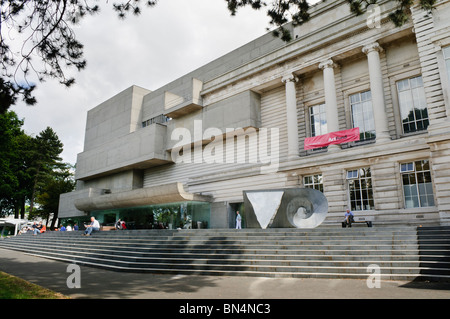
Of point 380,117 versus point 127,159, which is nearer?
point 380,117

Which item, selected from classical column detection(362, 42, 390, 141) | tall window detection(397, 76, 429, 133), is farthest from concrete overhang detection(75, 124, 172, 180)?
tall window detection(397, 76, 429, 133)

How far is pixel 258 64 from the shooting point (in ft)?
90.8

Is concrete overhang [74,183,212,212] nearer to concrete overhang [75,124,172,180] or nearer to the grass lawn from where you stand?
concrete overhang [75,124,172,180]

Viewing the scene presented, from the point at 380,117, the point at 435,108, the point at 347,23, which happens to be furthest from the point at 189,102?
the point at 435,108

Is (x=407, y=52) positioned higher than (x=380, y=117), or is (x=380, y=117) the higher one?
(x=407, y=52)

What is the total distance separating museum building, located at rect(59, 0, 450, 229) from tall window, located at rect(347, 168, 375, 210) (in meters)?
0.06

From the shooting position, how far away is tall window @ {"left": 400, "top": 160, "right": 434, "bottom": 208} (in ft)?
58.7

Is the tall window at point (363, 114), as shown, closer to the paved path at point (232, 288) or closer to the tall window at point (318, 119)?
the tall window at point (318, 119)

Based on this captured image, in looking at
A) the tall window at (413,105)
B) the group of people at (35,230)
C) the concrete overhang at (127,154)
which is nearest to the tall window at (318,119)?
the tall window at (413,105)

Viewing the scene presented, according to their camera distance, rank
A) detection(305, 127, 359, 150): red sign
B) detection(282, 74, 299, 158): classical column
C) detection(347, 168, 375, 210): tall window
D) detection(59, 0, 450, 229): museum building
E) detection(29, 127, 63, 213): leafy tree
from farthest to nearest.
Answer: detection(29, 127, 63, 213): leafy tree
detection(282, 74, 299, 158): classical column
detection(305, 127, 359, 150): red sign
detection(347, 168, 375, 210): tall window
detection(59, 0, 450, 229): museum building

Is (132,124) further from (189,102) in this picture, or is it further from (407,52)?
(407,52)

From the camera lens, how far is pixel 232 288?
8.05 m

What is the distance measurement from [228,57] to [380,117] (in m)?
17.5

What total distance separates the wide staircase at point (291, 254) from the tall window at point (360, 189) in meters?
7.28
